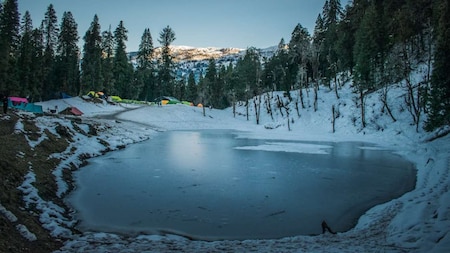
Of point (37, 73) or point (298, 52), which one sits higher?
point (298, 52)

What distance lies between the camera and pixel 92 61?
60000 millimetres

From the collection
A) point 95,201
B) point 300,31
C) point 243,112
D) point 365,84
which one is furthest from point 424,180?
point 300,31

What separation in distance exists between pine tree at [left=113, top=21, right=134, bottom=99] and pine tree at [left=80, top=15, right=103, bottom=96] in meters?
5.38

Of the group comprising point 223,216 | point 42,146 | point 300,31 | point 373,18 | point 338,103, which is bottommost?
point 223,216

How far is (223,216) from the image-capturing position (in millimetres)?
8125

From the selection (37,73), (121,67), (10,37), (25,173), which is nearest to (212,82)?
(121,67)

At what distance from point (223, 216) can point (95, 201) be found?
404 centimetres

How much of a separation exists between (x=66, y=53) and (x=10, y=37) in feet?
44.5

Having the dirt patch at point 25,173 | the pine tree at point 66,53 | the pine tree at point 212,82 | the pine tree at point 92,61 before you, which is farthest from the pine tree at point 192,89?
the dirt patch at point 25,173

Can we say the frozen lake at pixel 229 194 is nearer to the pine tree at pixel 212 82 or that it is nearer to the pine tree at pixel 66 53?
the pine tree at pixel 66 53

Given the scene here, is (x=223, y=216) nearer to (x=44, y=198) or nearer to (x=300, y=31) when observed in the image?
(x=44, y=198)

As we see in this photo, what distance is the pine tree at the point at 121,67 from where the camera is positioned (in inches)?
2672

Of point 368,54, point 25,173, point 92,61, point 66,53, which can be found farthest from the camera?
point 66,53

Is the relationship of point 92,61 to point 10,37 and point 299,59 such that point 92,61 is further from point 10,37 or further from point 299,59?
point 299,59
